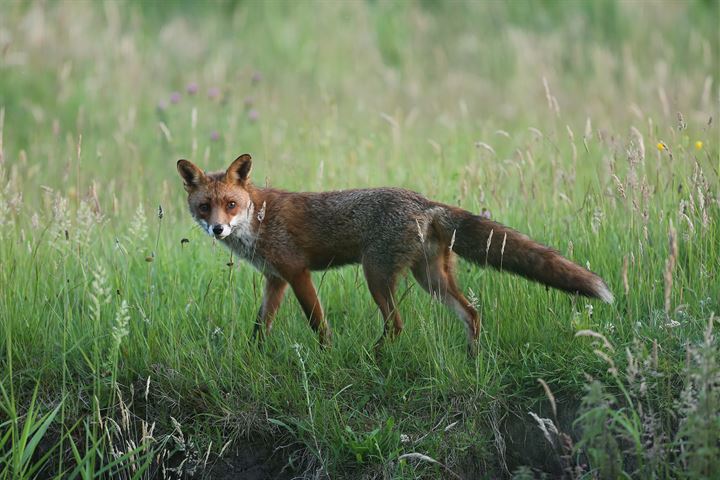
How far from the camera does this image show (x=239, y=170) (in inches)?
247

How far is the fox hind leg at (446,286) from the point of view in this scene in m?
5.25

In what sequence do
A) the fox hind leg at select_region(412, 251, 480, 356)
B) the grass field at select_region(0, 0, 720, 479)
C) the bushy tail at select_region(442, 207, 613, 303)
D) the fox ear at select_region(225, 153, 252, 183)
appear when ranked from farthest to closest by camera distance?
the fox ear at select_region(225, 153, 252, 183)
the fox hind leg at select_region(412, 251, 480, 356)
the bushy tail at select_region(442, 207, 613, 303)
the grass field at select_region(0, 0, 720, 479)

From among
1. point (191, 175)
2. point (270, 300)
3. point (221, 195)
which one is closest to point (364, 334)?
point (270, 300)

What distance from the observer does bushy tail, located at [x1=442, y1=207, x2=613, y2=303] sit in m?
4.71

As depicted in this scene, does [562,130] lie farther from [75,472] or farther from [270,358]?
[75,472]

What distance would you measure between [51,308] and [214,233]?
1121mm

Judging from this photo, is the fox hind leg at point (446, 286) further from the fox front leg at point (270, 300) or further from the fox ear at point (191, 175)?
the fox ear at point (191, 175)

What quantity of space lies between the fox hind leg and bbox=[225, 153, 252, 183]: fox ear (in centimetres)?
147

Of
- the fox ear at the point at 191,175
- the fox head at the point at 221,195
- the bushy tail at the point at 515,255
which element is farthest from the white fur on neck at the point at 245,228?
the bushy tail at the point at 515,255

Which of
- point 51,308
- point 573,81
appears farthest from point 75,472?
point 573,81

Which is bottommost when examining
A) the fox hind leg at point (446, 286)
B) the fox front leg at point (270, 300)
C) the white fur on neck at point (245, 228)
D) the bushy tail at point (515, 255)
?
the fox front leg at point (270, 300)

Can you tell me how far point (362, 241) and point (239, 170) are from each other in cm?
116

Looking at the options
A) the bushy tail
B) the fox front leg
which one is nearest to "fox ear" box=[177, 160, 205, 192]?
the fox front leg

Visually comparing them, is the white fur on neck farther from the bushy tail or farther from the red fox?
the bushy tail
